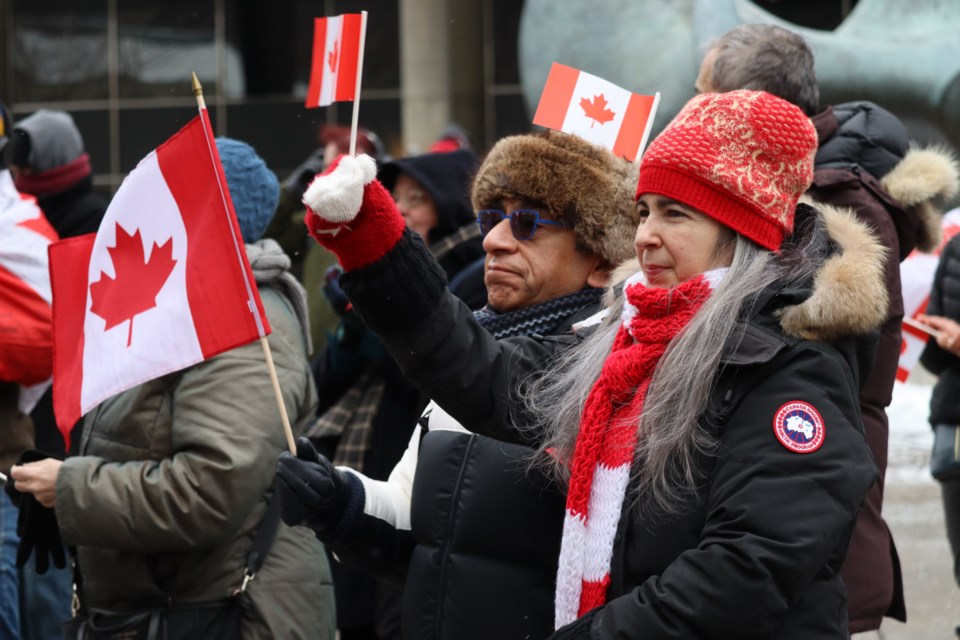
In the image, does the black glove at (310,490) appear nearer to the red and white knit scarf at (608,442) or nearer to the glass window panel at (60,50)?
the red and white knit scarf at (608,442)

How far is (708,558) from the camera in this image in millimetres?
2164

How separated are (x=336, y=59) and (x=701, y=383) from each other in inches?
37.6

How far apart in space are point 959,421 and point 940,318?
0.42 meters

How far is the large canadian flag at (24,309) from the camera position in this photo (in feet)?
14.2

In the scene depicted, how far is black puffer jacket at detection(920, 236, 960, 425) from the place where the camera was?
5.28 m

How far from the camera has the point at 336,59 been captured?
2.68 metres

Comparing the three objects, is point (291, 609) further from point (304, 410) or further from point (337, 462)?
point (337, 462)

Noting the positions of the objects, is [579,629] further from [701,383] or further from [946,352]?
[946,352]

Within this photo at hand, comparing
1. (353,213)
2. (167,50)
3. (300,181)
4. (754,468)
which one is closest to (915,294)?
(300,181)

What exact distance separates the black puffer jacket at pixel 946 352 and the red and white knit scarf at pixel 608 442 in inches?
124

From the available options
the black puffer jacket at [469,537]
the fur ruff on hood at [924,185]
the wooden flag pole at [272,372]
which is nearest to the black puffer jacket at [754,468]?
the black puffer jacket at [469,537]

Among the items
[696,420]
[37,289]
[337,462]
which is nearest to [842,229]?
[696,420]

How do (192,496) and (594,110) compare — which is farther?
(594,110)

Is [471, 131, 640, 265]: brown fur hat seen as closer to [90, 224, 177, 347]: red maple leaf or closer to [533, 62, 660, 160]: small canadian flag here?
[533, 62, 660, 160]: small canadian flag
